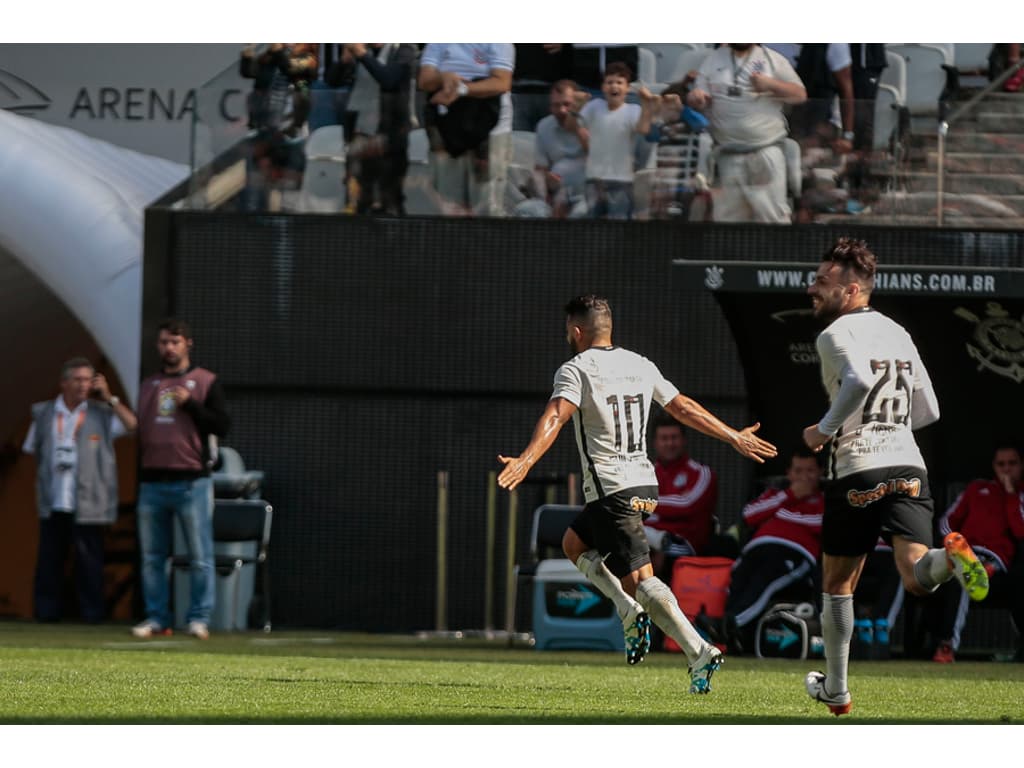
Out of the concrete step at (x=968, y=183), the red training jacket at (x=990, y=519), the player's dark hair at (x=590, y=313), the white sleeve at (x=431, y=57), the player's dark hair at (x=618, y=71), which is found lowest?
the red training jacket at (x=990, y=519)

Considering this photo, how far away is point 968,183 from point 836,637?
855 centimetres

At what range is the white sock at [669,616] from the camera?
8.92 meters

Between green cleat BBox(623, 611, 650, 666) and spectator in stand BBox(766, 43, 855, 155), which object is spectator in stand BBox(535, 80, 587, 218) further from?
green cleat BBox(623, 611, 650, 666)

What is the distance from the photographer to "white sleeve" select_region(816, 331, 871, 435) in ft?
26.6

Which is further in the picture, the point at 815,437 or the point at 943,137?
the point at 943,137

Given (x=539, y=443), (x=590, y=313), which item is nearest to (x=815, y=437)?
(x=539, y=443)

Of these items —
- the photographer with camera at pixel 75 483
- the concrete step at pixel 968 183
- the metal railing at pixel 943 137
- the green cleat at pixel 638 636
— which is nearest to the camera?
the green cleat at pixel 638 636

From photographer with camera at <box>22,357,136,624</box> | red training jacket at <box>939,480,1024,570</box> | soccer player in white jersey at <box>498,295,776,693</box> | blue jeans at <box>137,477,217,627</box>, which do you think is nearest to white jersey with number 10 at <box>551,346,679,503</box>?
soccer player in white jersey at <box>498,295,776,693</box>

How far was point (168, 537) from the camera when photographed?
14.9 meters

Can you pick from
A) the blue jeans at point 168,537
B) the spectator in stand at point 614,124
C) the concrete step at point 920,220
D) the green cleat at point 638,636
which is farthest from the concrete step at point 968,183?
the green cleat at point 638,636

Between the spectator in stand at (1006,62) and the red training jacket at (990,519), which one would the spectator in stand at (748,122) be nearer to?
the spectator in stand at (1006,62)

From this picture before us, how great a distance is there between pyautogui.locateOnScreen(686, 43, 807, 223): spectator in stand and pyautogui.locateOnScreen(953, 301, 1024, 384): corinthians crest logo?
239 cm

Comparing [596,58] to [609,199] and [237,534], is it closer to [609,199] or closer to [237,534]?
[609,199]

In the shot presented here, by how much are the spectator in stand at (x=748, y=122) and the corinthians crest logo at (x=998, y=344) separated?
239cm
